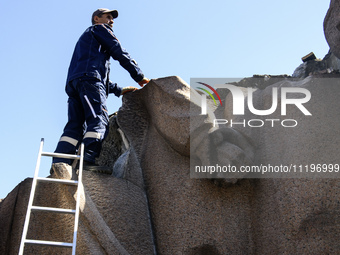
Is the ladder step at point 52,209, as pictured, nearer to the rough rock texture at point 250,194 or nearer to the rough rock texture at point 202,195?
the rough rock texture at point 202,195

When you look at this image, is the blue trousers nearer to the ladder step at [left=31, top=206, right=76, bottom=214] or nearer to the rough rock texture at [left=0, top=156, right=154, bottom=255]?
the rough rock texture at [left=0, top=156, right=154, bottom=255]

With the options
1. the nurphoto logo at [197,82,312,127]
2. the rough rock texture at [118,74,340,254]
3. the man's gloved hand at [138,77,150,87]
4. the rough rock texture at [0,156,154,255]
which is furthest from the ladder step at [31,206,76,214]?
the man's gloved hand at [138,77,150,87]

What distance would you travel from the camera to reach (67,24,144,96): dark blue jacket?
241 inches

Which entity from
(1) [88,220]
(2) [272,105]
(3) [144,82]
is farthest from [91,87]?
(2) [272,105]

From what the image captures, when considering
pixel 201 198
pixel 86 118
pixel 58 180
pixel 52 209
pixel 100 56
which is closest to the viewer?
pixel 52 209

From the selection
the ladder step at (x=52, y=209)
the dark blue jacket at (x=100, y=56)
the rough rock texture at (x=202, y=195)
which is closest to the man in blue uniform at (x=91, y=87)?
the dark blue jacket at (x=100, y=56)

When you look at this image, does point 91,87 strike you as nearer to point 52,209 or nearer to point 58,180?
point 58,180

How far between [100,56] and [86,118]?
2.65 ft

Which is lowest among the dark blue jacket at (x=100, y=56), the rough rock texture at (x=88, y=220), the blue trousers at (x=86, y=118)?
the rough rock texture at (x=88, y=220)

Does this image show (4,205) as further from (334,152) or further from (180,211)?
(334,152)

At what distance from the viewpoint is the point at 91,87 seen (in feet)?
19.6

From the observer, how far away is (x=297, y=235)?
505 centimetres

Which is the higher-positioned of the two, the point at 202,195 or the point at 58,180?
the point at 58,180

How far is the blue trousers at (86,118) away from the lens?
18.6 ft
